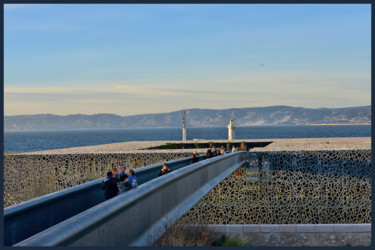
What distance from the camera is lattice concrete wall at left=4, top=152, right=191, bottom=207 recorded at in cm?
3047

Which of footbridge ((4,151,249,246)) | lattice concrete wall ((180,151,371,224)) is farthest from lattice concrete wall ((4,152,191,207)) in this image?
footbridge ((4,151,249,246))

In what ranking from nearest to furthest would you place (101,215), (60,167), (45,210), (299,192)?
1. (101,215)
2. (45,210)
3. (60,167)
4. (299,192)

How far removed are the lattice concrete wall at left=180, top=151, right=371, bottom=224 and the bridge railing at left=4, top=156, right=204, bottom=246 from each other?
19.3 meters

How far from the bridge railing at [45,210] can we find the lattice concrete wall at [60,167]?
19232 mm

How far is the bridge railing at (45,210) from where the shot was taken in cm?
815

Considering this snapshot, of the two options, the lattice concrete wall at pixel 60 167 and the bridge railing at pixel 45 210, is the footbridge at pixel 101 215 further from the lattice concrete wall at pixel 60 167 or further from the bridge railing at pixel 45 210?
the lattice concrete wall at pixel 60 167

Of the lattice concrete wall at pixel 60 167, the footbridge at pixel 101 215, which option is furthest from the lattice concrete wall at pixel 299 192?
the footbridge at pixel 101 215

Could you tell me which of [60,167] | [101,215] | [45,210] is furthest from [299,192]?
[101,215]

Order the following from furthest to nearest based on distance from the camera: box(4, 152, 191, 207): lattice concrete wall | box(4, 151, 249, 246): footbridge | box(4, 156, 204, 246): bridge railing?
box(4, 152, 191, 207): lattice concrete wall, box(4, 156, 204, 246): bridge railing, box(4, 151, 249, 246): footbridge

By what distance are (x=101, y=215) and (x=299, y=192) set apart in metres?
26.0

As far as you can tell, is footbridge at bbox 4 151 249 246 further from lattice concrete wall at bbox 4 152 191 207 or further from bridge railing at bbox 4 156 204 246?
lattice concrete wall at bbox 4 152 191 207

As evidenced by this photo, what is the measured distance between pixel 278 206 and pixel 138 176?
58.4ft

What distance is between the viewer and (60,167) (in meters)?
30.8

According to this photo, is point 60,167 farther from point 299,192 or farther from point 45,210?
point 45,210
